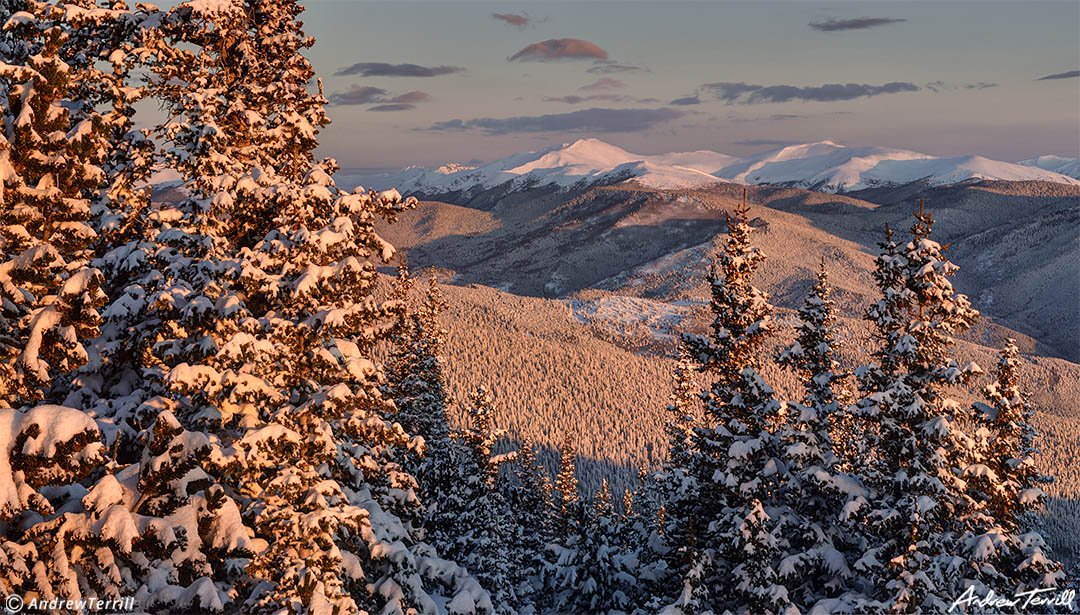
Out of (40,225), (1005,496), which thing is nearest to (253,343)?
(40,225)

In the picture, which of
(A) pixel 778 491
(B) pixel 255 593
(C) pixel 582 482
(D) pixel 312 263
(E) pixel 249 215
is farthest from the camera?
(C) pixel 582 482

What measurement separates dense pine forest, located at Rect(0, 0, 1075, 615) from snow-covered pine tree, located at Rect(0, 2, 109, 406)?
5 cm

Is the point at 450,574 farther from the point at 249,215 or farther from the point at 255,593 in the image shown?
the point at 249,215

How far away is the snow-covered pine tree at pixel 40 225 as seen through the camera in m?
10.9

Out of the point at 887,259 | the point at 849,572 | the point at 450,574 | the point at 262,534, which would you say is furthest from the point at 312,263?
the point at 849,572

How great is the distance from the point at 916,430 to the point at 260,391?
14630mm

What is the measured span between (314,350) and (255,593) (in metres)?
3.58

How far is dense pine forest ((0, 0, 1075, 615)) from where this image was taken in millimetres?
10641

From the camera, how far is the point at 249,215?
13.1 meters

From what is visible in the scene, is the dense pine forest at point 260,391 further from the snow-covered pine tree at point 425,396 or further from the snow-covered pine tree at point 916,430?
the snow-covered pine tree at point 425,396

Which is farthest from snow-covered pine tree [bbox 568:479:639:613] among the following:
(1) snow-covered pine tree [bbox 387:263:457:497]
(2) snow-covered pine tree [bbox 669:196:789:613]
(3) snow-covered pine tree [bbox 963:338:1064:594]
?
(3) snow-covered pine tree [bbox 963:338:1064:594]

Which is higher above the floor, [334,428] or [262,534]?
[334,428]

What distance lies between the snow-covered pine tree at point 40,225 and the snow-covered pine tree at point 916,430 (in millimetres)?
16192

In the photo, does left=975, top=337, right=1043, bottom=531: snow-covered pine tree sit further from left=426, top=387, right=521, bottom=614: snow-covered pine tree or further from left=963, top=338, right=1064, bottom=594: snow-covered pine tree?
left=426, top=387, right=521, bottom=614: snow-covered pine tree
